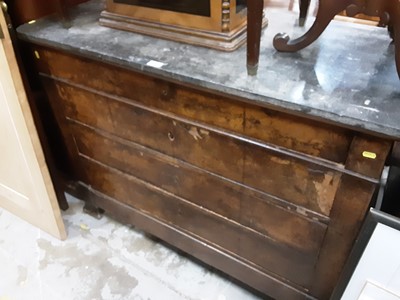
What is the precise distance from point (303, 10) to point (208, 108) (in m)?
0.47

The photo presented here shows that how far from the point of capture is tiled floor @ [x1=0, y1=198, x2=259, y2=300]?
140 cm

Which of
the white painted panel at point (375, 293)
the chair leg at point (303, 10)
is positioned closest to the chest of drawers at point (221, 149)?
the white painted panel at point (375, 293)

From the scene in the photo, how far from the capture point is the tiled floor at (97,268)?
1.40 m

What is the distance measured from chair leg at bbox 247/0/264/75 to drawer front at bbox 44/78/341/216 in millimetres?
205

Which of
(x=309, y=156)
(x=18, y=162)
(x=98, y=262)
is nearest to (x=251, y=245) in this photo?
(x=309, y=156)

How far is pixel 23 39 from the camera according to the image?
4.03ft

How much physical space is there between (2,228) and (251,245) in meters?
1.17

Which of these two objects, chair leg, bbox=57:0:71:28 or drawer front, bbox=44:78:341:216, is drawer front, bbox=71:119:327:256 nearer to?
drawer front, bbox=44:78:341:216

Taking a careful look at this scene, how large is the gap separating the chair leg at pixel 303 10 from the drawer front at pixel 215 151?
18.5 inches

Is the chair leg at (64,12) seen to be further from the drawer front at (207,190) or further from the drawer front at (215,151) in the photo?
the drawer front at (207,190)

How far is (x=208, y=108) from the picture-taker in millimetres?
980

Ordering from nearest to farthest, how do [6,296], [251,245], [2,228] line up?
[251,245]
[6,296]
[2,228]

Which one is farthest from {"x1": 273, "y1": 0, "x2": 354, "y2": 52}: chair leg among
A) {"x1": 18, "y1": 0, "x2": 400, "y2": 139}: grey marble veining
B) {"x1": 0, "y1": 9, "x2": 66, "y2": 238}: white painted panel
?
{"x1": 0, "y1": 9, "x2": 66, "y2": 238}: white painted panel

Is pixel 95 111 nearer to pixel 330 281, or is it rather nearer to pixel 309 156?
pixel 309 156
